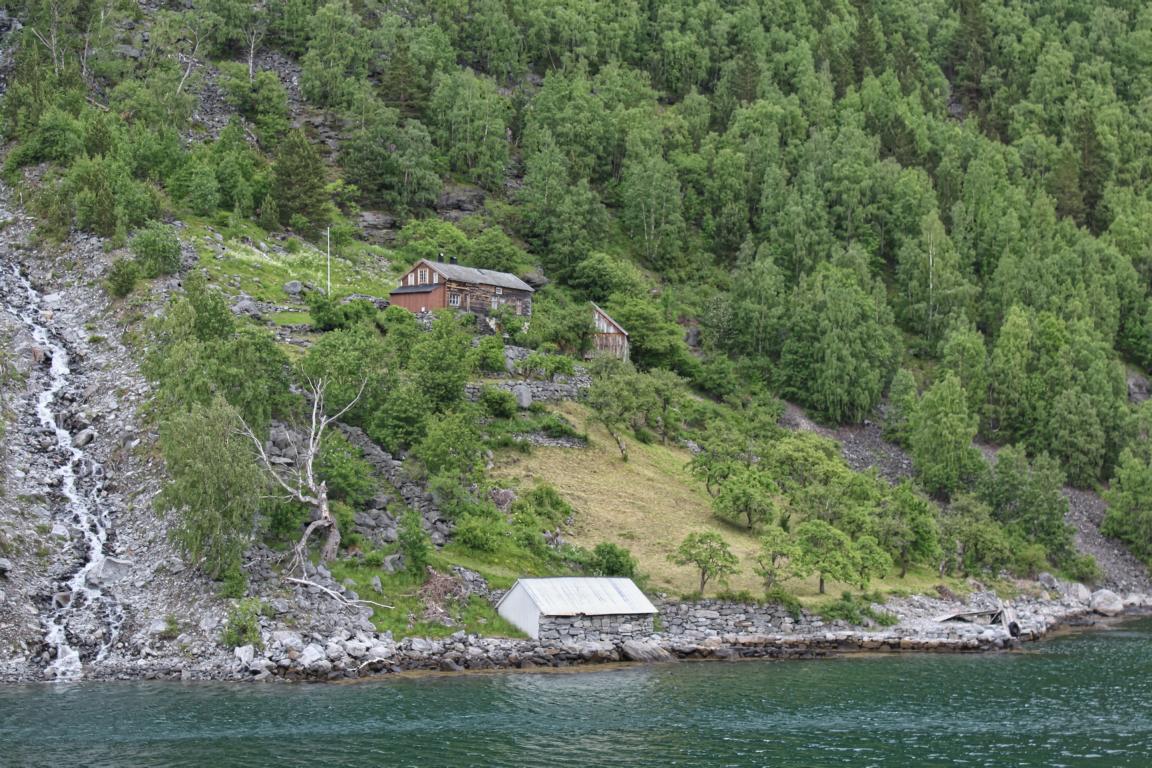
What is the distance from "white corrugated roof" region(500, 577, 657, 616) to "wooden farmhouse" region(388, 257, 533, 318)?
44434 millimetres

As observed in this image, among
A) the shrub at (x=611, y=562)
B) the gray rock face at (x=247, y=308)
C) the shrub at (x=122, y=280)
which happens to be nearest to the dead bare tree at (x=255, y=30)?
the gray rock face at (x=247, y=308)

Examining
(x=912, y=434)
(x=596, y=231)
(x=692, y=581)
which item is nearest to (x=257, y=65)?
(x=596, y=231)

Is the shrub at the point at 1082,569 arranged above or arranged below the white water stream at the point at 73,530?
below

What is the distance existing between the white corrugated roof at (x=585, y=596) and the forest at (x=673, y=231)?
13.5 feet

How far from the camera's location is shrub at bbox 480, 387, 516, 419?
3521 inches

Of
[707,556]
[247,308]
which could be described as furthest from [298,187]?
[707,556]

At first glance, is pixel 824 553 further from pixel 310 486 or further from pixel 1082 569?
pixel 1082 569

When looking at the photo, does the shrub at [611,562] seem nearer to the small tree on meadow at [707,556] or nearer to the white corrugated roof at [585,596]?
the white corrugated roof at [585,596]

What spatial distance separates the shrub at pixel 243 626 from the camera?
55.2 m

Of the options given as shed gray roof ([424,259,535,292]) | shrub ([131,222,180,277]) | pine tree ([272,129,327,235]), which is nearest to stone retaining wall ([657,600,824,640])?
shed gray roof ([424,259,535,292])

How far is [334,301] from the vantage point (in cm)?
10075

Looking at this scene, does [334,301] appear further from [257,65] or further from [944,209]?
[944,209]

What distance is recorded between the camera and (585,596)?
64.5 meters

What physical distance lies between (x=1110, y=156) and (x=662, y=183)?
254 ft
